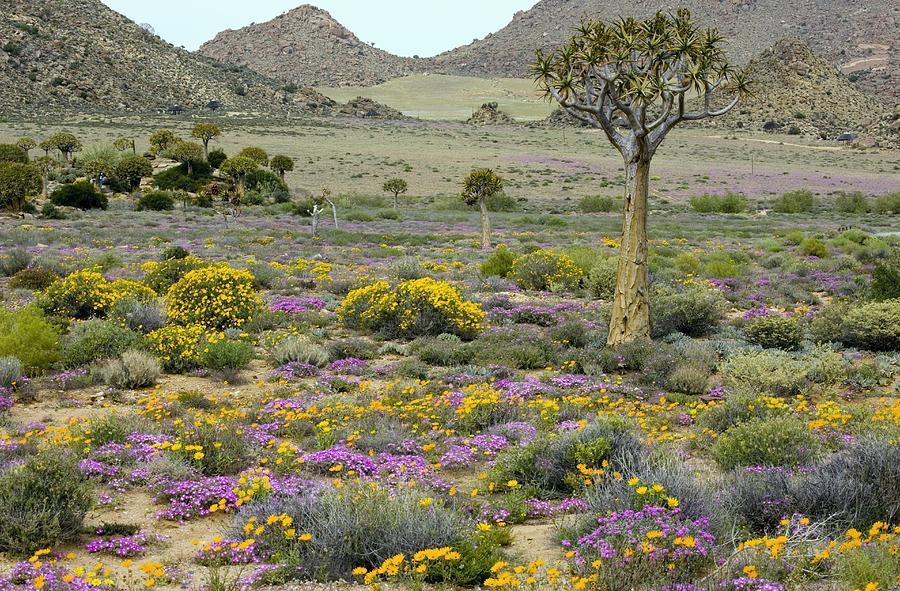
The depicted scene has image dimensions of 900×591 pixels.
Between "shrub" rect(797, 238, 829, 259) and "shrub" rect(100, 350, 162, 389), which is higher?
"shrub" rect(797, 238, 829, 259)

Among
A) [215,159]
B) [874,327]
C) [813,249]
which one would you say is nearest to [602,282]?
[874,327]

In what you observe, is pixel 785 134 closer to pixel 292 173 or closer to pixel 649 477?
pixel 292 173

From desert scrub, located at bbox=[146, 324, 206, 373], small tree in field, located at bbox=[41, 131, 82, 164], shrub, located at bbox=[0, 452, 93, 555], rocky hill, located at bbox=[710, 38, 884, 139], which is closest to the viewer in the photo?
shrub, located at bbox=[0, 452, 93, 555]

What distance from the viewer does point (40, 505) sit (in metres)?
5.73

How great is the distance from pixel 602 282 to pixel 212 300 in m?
9.95

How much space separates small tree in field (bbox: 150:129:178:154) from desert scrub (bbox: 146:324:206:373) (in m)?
49.6

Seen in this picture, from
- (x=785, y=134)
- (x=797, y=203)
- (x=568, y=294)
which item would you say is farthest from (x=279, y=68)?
(x=568, y=294)

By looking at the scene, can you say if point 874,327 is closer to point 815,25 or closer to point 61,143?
point 61,143

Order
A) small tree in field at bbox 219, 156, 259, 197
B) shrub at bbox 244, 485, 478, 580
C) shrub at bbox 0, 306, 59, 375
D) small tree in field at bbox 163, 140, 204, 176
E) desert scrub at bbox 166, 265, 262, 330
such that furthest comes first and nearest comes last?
small tree in field at bbox 163, 140, 204, 176 → small tree in field at bbox 219, 156, 259, 197 → desert scrub at bbox 166, 265, 262, 330 → shrub at bbox 0, 306, 59, 375 → shrub at bbox 244, 485, 478, 580

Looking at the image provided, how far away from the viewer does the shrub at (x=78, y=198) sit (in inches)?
1609

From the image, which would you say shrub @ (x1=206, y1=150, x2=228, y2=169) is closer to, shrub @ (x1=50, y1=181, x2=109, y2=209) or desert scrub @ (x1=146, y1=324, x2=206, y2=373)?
shrub @ (x1=50, y1=181, x2=109, y2=209)

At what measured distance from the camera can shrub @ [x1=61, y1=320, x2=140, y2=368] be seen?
38.8 feet

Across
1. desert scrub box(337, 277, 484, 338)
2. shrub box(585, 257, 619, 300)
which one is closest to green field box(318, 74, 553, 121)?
shrub box(585, 257, 619, 300)

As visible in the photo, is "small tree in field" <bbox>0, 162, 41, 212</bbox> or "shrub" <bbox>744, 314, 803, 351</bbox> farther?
"small tree in field" <bbox>0, 162, 41, 212</bbox>
